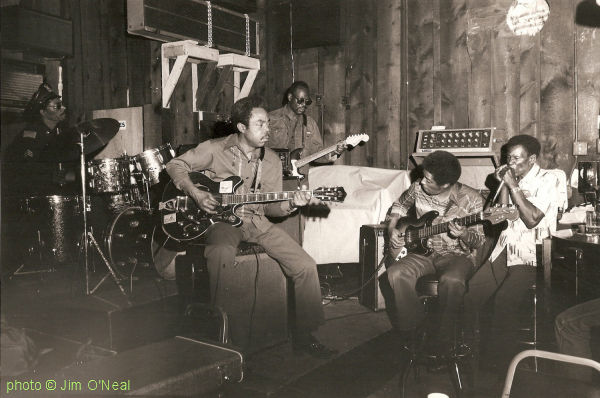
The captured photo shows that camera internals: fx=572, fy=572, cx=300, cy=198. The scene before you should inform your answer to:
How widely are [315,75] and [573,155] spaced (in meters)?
3.06

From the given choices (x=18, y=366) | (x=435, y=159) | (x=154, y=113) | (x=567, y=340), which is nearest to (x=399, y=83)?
(x=435, y=159)

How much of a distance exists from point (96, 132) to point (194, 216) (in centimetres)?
169

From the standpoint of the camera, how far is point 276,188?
421 centimetres

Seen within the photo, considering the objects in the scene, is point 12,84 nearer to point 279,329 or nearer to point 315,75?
point 315,75

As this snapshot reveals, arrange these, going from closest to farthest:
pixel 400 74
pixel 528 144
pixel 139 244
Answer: pixel 528 144
pixel 139 244
pixel 400 74

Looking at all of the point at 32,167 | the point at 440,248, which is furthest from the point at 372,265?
the point at 32,167

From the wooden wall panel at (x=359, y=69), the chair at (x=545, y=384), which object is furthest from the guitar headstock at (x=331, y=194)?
the wooden wall panel at (x=359, y=69)

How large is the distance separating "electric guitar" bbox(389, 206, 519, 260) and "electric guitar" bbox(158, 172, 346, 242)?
2.05 feet

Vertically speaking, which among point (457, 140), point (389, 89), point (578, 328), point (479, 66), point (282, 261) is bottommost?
point (578, 328)

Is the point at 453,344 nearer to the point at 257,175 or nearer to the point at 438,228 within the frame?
the point at 438,228

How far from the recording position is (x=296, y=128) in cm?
607

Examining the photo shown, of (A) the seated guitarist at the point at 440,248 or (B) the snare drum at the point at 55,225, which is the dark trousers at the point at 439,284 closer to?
(A) the seated guitarist at the point at 440,248

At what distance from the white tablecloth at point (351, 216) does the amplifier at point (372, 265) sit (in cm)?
48

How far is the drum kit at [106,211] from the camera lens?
4.91 m
